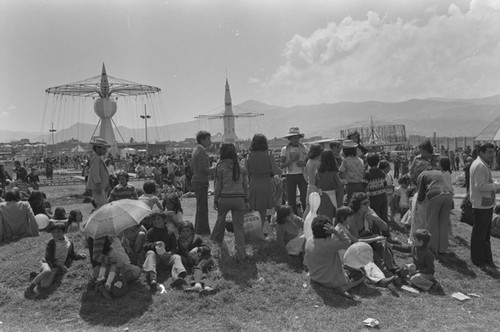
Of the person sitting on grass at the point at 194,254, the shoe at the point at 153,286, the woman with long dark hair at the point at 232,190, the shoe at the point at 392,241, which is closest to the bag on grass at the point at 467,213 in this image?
the shoe at the point at 392,241

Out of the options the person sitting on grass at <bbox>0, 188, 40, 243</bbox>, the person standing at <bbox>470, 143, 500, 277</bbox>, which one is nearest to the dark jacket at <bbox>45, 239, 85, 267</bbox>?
the person sitting on grass at <bbox>0, 188, 40, 243</bbox>

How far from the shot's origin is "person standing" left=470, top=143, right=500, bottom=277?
259 inches

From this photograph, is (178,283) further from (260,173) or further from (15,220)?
(15,220)

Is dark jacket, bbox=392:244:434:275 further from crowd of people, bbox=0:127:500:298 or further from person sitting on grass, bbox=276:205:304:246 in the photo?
person sitting on grass, bbox=276:205:304:246

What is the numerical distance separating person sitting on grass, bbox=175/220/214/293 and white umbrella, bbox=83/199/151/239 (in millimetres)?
871

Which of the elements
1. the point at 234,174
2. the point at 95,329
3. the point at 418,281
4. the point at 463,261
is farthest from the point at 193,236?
the point at 463,261

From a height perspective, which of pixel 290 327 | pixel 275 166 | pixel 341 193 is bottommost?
pixel 290 327

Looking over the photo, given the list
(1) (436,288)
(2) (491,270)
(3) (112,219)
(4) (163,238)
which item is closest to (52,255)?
(3) (112,219)

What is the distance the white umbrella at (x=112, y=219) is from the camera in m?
5.61

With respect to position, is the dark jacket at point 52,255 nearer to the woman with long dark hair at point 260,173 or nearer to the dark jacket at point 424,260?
the woman with long dark hair at point 260,173

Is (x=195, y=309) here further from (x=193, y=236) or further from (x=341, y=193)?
(x=341, y=193)

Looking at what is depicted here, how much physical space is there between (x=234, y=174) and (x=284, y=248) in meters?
1.56

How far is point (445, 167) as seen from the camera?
8984 millimetres

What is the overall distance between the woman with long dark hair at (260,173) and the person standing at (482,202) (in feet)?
9.98
